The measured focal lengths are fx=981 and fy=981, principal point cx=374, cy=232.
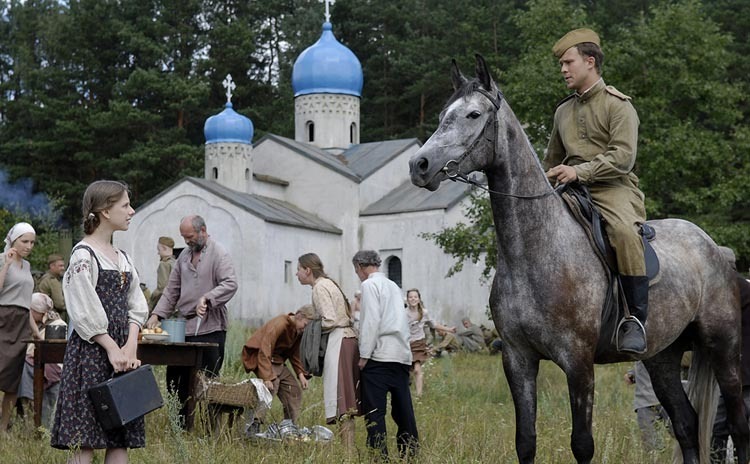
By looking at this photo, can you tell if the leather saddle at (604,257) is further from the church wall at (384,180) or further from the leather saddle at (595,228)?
the church wall at (384,180)

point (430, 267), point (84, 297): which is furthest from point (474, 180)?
point (430, 267)

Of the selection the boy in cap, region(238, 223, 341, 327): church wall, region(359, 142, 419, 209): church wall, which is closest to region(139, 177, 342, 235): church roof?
region(238, 223, 341, 327): church wall

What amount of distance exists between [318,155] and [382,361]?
3154 centimetres

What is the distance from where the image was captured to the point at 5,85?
165 ft

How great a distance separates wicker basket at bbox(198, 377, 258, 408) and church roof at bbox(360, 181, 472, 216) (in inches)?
1063

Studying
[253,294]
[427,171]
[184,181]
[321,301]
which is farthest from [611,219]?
[184,181]

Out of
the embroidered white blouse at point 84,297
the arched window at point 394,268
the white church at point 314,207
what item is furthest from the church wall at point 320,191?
the embroidered white blouse at point 84,297

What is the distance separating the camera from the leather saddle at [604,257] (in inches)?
239

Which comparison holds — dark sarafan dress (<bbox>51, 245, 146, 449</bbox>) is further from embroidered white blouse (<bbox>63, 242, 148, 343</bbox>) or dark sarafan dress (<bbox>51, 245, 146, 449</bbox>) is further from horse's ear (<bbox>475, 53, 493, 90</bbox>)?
horse's ear (<bbox>475, 53, 493, 90</bbox>)

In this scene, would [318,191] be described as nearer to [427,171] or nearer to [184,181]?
[184,181]

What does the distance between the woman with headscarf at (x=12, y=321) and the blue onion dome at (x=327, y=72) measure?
31.0m

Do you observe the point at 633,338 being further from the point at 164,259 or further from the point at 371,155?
the point at 371,155

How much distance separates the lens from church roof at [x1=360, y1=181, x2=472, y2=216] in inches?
1428

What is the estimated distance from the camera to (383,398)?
831cm
